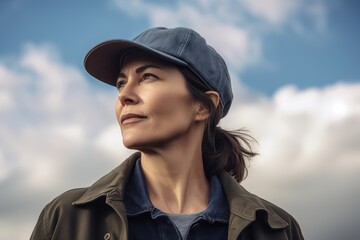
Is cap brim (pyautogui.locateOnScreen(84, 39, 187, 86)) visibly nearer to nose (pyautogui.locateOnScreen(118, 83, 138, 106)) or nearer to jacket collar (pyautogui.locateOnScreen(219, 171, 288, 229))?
nose (pyautogui.locateOnScreen(118, 83, 138, 106))

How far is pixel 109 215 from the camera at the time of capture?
5.14 metres

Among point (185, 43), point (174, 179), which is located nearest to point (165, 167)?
point (174, 179)

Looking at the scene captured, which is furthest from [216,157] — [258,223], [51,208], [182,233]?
[51,208]

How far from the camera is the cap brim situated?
5465 mm

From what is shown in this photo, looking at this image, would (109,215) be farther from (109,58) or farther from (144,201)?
(109,58)

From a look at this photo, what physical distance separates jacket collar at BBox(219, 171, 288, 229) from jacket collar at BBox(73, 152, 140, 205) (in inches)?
35.7

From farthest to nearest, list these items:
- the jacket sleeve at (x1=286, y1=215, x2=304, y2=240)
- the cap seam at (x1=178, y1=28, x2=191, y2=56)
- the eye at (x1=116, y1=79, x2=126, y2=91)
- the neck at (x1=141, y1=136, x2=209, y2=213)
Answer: the jacket sleeve at (x1=286, y1=215, x2=304, y2=240) → the eye at (x1=116, y1=79, x2=126, y2=91) → the cap seam at (x1=178, y1=28, x2=191, y2=56) → the neck at (x1=141, y1=136, x2=209, y2=213)

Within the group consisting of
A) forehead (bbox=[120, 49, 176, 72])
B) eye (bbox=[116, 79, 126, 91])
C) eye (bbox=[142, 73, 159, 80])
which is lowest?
eye (bbox=[142, 73, 159, 80])

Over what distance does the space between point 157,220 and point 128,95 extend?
1073 millimetres

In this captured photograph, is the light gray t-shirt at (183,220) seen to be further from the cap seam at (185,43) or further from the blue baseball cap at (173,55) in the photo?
the cap seam at (185,43)

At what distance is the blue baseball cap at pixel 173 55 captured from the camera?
5.62 m

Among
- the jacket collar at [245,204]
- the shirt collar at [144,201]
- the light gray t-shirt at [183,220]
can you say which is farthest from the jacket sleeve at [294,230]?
the light gray t-shirt at [183,220]

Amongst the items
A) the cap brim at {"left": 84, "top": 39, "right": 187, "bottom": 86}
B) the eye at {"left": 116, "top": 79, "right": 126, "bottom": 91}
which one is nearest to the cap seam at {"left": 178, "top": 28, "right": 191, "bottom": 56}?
the cap brim at {"left": 84, "top": 39, "right": 187, "bottom": 86}

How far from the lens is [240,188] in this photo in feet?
19.2
